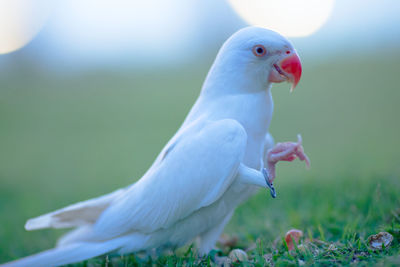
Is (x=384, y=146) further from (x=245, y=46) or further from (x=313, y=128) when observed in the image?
(x=245, y=46)

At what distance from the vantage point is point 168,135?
965 centimetres

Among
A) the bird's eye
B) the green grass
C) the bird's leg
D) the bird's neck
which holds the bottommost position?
the green grass

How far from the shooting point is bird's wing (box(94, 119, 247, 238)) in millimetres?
2410

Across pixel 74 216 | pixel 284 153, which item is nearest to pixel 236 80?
pixel 284 153

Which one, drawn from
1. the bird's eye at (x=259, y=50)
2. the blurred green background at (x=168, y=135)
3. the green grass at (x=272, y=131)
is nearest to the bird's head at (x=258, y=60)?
the bird's eye at (x=259, y=50)

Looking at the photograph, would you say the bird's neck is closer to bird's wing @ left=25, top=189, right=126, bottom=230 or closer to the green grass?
the green grass

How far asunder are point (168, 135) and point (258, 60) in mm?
7147

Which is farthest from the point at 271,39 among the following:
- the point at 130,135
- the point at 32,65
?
the point at 32,65

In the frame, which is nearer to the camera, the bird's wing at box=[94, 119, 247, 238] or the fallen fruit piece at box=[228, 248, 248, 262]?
the bird's wing at box=[94, 119, 247, 238]

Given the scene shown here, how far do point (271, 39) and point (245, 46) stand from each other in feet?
0.63

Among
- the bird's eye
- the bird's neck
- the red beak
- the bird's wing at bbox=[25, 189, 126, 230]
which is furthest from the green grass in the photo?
the bird's eye

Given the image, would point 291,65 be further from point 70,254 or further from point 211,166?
point 70,254

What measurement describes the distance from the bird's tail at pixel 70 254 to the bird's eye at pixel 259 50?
5.66 ft

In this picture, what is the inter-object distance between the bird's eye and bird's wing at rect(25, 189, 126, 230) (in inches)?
65.3
